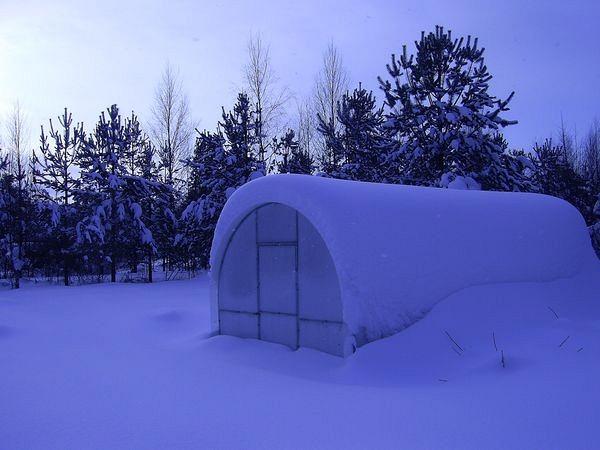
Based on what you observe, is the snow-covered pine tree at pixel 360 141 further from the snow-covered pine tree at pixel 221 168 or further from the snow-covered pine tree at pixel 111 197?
the snow-covered pine tree at pixel 111 197

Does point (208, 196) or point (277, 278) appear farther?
point (208, 196)

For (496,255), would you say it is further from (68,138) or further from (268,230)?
(68,138)

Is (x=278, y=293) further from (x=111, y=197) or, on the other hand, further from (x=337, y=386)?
(x=111, y=197)

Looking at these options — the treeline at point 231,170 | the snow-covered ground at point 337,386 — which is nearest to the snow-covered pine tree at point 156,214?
the treeline at point 231,170

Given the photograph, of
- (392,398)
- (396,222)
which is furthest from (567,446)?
(396,222)

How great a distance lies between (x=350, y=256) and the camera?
7.00 m

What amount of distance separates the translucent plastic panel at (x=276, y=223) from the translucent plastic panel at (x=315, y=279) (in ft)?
0.66

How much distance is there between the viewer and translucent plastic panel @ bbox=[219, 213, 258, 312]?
28.4 ft

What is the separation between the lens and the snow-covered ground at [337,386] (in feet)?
15.0

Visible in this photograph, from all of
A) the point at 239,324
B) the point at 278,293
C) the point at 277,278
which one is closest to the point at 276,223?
the point at 277,278

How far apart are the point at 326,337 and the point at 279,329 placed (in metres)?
1.08

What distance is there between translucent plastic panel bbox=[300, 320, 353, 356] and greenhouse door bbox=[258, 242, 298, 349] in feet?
0.76

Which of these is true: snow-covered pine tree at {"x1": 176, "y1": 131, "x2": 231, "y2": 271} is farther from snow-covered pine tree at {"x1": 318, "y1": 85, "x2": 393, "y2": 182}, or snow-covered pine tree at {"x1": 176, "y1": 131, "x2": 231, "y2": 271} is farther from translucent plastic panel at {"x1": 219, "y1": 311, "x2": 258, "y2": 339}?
translucent plastic panel at {"x1": 219, "y1": 311, "x2": 258, "y2": 339}

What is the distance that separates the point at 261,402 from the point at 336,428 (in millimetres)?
1099
